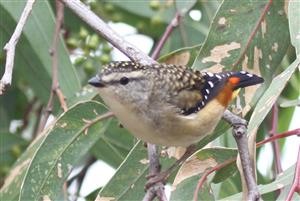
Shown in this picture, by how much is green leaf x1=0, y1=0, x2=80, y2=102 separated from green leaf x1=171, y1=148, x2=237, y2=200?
30.2 inches

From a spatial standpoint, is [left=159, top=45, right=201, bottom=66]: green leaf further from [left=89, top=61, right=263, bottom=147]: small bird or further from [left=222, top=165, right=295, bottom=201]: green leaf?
[left=222, top=165, right=295, bottom=201]: green leaf

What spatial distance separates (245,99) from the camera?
Result: 2920 millimetres

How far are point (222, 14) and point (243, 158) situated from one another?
2.65ft

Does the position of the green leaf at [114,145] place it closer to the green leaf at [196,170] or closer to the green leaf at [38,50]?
the green leaf at [38,50]

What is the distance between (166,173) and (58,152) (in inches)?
18.7

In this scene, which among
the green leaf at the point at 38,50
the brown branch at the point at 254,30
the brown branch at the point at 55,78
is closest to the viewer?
the brown branch at the point at 254,30

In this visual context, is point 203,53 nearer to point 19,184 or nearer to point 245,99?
point 245,99

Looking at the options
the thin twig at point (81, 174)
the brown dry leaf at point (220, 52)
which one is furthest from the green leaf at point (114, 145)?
the brown dry leaf at point (220, 52)

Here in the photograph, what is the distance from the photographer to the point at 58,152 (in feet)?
9.66

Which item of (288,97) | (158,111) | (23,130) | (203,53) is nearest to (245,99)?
(203,53)

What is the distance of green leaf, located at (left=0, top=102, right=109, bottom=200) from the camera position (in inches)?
113

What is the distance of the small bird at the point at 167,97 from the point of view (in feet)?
8.13

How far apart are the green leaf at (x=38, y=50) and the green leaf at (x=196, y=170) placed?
2.51 ft

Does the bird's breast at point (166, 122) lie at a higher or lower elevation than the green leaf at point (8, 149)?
higher
